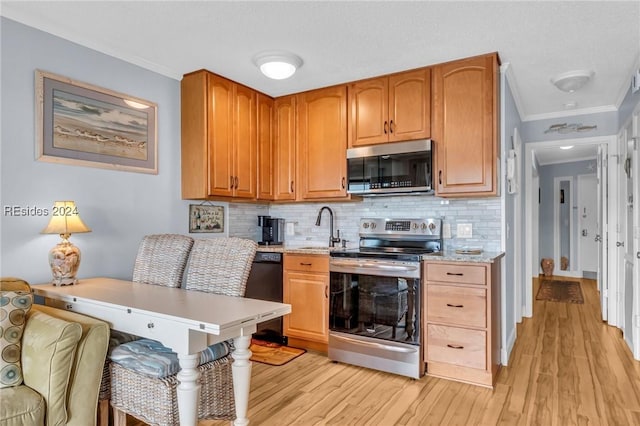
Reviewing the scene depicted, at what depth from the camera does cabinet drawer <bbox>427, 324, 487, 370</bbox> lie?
2.62 metres

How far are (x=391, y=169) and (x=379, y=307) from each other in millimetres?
1135

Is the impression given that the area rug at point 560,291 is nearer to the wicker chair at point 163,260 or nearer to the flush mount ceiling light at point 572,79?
the flush mount ceiling light at point 572,79

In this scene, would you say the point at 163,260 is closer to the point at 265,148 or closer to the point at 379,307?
the point at 379,307

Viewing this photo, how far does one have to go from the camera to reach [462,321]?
8.77 ft

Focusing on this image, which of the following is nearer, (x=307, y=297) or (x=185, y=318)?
(x=185, y=318)

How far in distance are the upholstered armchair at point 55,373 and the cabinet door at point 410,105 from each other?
253 cm

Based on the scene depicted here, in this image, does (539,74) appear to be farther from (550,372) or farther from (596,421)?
(596,421)

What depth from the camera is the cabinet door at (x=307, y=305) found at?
3236 mm

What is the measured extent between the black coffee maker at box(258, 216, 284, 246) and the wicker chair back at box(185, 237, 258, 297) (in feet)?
5.99

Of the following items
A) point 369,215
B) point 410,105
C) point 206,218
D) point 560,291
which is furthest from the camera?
point 560,291

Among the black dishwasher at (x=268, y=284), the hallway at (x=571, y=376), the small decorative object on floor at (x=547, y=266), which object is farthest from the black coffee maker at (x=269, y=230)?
the small decorative object on floor at (x=547, y=266)

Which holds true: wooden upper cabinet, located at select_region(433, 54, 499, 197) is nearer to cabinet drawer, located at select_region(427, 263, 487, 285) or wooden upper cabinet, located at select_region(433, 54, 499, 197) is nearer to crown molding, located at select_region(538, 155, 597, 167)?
cabinet drawer, located at select_region(427, 263, 487, 285)

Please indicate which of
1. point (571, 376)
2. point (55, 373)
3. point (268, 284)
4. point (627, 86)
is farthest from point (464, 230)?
point (55, 373)

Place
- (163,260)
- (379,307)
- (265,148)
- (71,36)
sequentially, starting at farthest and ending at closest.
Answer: (265,148)
(379,307)
(71,36)
(163,260)
